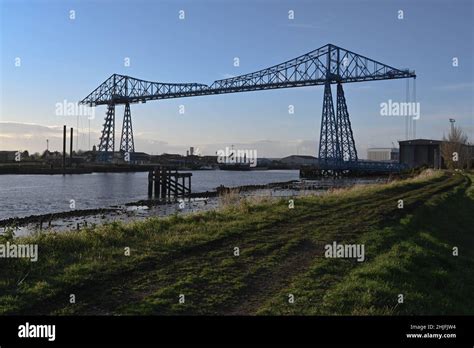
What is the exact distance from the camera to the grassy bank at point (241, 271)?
611 centimetres

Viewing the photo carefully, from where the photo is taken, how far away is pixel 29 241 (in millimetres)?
9711

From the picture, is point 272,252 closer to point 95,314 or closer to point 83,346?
point 95,314

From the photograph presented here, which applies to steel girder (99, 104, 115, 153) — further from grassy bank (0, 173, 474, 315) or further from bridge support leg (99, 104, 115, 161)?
grassy bank (0, 173, 474, 315)

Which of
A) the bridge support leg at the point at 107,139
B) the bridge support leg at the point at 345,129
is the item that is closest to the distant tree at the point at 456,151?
the bridge support leg at the point at 345,129

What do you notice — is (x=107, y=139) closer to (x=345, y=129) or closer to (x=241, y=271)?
(x=345, y=129)

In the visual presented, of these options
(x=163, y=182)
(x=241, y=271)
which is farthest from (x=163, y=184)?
(x=241, y=271)

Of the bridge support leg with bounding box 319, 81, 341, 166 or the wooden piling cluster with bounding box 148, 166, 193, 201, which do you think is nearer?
the wooden piling cluster with bounding box 148, 166, 193, 201

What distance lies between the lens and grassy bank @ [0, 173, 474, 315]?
611 cm

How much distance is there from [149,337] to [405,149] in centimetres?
9931

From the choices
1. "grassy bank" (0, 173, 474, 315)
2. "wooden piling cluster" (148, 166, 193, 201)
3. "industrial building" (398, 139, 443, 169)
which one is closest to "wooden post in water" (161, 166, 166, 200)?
"wooden piling cluster" (148, 166, 193, 201)

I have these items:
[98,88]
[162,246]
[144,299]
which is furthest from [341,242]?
[98,88]

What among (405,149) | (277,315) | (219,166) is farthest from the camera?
(219,166)

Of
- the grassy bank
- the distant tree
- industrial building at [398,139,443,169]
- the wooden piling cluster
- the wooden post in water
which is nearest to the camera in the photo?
the grassy bank

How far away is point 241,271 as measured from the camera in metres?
7.75
